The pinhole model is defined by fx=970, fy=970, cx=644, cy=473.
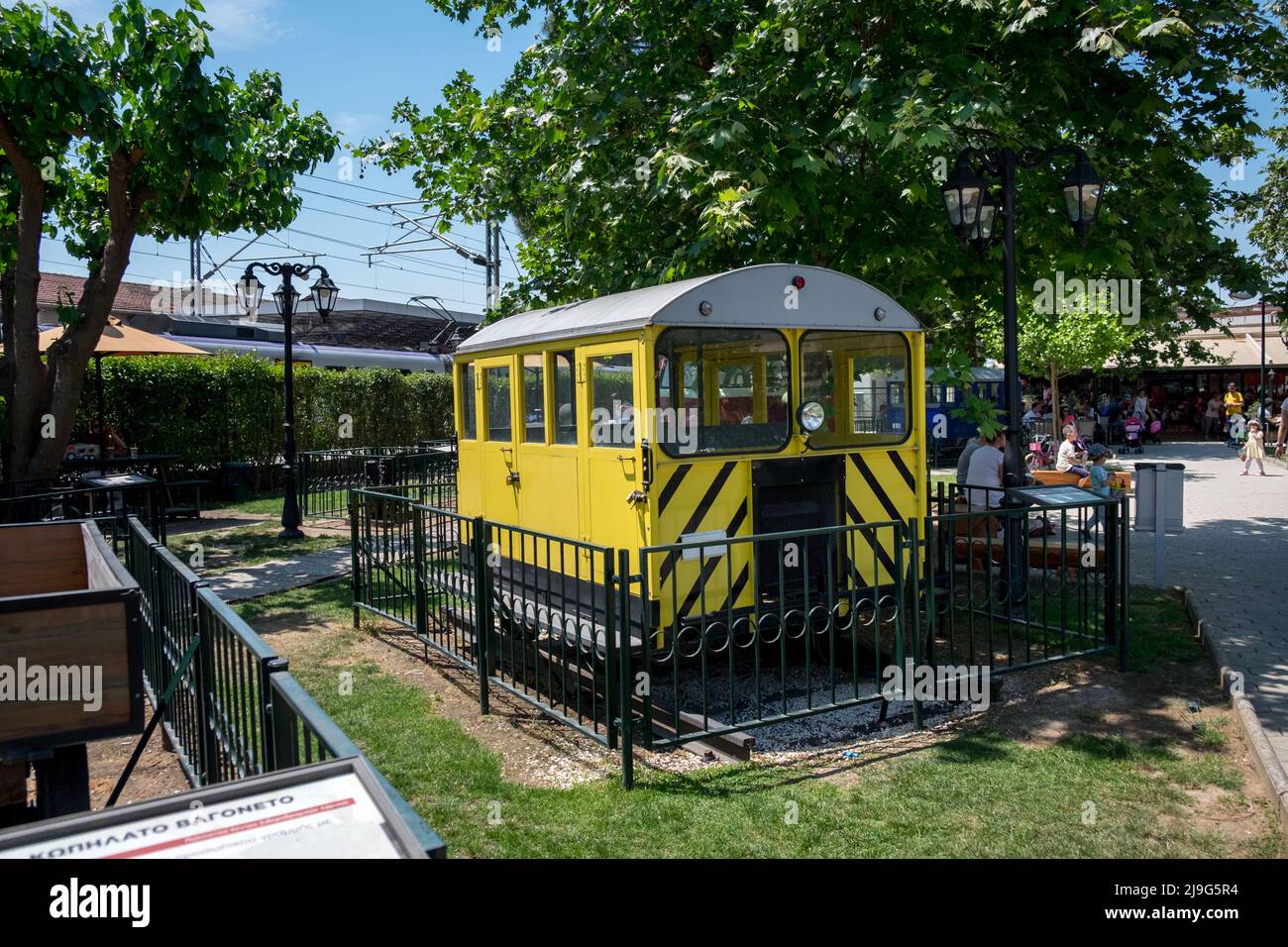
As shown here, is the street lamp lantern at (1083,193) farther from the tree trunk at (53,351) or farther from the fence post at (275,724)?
the tree trunk at (53,351)

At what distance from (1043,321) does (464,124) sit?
1718 centimetres

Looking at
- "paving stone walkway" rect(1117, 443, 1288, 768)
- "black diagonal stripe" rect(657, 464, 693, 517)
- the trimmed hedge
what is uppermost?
the trimmed hedge

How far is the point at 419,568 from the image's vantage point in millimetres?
7902

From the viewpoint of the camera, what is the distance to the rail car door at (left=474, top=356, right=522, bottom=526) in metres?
7.97

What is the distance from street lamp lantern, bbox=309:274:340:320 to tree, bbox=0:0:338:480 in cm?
174

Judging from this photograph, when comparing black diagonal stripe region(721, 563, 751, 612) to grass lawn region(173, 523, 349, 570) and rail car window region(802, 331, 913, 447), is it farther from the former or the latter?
grass lawn region(173, 523, 349, 570)

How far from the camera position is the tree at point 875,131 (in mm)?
7965

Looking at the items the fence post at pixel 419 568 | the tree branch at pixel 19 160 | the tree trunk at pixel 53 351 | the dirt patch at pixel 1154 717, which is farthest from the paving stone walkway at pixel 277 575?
the dirt patch at pixel 1154 717

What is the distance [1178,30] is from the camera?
7.27 meters

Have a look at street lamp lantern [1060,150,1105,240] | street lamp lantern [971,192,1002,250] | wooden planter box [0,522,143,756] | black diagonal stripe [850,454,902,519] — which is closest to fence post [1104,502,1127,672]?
black diagonal stripe [850,454,902,519]

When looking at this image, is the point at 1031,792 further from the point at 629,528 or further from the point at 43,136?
the point at 43,136

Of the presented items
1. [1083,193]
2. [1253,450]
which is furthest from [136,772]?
[1253,450]

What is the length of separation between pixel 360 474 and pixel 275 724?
1653 centimetres

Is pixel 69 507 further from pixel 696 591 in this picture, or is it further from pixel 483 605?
pixel 696 591
